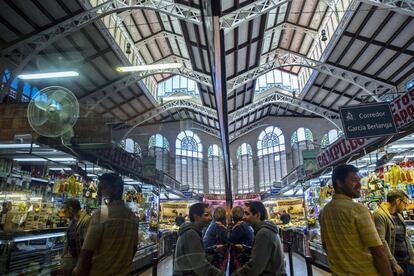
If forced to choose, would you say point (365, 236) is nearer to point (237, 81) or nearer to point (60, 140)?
point (60, 140)

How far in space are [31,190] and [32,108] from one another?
9.67 ft

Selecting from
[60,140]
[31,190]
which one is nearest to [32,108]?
[60,140]

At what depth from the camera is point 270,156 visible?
25078 mm

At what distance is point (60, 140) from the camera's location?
314cm

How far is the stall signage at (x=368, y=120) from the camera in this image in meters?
3.99

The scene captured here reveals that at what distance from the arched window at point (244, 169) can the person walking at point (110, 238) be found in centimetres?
2393

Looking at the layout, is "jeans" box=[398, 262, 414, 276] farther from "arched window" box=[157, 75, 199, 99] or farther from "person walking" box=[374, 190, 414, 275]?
"arched window" box=[157, 75, 199, 99]

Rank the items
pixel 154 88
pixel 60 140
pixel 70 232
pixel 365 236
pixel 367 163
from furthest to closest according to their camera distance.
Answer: pixel 154 88 < pixel 367 163 < pixel 60 140 < pixel 70 232 < pixel 365 236

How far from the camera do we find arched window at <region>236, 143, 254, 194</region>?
25594 millimetres

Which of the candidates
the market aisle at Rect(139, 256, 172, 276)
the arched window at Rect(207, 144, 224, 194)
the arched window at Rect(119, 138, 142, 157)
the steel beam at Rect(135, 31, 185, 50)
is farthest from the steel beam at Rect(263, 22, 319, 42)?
the arched window at Rect(207, 144, 224, 194)

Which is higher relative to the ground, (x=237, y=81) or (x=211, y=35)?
(x=237, y=81)

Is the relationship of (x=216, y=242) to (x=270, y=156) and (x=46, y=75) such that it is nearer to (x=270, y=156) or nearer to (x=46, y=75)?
(x=46, y=75)

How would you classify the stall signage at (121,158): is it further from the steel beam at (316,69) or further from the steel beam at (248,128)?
the steel beam at (248,128)

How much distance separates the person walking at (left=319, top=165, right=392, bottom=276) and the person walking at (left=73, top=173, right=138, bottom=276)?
4.36 feet
